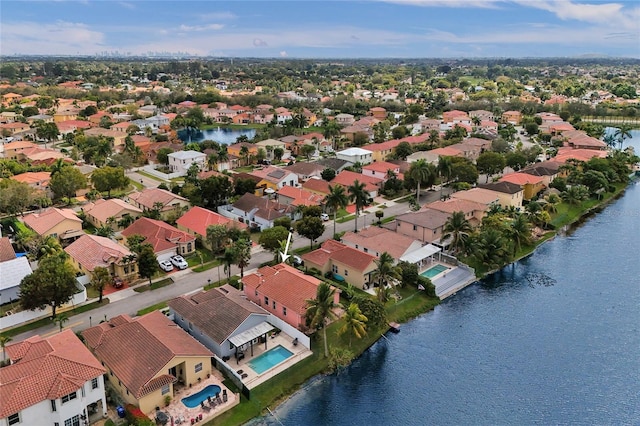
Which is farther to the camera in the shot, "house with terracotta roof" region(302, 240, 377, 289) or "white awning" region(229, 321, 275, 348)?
"house with terracotta roof" region(302, 240, 377, 289)

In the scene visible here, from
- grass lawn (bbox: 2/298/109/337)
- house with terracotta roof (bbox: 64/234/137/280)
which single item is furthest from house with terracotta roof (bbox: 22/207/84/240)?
grass lawn (bbox: 2/298/109/337)

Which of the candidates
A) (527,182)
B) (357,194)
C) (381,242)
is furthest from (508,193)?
(381,242)

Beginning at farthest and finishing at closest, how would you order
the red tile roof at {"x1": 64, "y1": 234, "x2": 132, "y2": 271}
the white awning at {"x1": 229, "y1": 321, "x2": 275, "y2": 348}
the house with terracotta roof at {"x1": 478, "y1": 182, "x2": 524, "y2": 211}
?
the house with terracotta roof at {"x1": 478, "y1": 182, "x2": 524, "y2": 211}
the red tile roof at {"x1": 64, "y1": 234, "x2": 132, "y2": 271}
the white awning at {"x1": 229, "y1": 321, "x2": 275, "y2": 348}

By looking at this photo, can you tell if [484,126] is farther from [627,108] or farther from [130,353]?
[130,353]

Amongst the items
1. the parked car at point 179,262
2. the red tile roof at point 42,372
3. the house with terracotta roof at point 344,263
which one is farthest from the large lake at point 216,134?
the red tile roof at point 42,372

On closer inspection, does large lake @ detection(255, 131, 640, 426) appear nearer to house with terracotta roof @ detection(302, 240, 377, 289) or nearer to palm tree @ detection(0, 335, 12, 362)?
house with terracotta roof @ detection(302, 240, 377, 289)

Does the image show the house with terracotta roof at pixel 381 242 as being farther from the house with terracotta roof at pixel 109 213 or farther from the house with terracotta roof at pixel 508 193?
the house with terracotta roof at pixel 109 213
